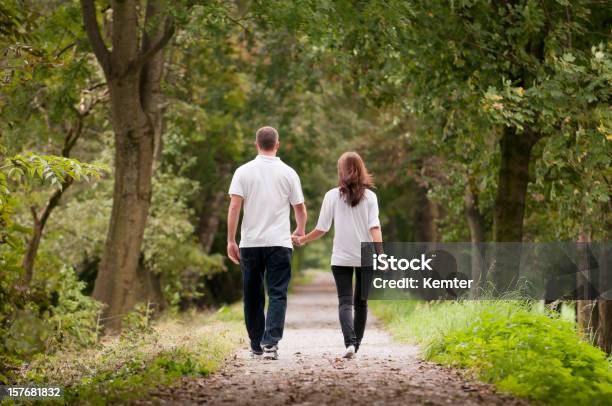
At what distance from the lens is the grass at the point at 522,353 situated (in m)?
7.81

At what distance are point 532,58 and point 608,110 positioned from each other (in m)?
2.13

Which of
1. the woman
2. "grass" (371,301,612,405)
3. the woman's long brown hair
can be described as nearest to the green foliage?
the woman

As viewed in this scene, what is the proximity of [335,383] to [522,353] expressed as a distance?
1.71 metres

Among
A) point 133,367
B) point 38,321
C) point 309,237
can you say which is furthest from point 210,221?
point 133,367

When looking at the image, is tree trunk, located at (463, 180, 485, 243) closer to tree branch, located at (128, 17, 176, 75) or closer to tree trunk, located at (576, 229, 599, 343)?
tree trunk, located at (576, 229, 599, 343)

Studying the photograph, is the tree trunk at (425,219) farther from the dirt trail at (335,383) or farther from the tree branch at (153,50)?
the dirt trail at (335,383)

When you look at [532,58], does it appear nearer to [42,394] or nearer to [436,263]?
[436,263]

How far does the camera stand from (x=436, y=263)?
55.4 ft

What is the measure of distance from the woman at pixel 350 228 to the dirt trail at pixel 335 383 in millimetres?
584

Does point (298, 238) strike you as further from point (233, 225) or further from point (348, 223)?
point (233, 225)

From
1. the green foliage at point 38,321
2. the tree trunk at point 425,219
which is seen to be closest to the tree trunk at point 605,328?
the green foliage at point 38,321

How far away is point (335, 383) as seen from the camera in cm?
835

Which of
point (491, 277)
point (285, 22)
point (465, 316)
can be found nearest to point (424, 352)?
point (465, 316)

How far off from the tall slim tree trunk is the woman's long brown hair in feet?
20.8
